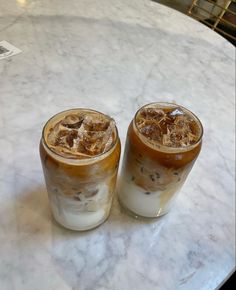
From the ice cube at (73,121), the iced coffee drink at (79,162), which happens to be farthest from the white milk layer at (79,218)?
the ice cube at (73,121)

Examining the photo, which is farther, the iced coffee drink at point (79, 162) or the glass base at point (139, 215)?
the glass base at point (139, 215)

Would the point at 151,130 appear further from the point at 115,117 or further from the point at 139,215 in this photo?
the point at 115,117

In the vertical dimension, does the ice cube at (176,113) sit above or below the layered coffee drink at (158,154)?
above

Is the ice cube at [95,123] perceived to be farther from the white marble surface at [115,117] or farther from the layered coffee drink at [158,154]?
the white marble surface at [115,117]

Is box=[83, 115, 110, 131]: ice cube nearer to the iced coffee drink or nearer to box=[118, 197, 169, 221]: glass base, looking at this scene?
the iced coffee drink

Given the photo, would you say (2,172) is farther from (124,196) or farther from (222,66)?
(222,66)

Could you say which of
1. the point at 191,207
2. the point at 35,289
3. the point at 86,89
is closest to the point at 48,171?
the point at 35,289

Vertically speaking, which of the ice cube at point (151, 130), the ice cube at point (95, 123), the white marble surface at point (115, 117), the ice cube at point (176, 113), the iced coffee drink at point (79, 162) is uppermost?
the ice cube at point (176, 113)
